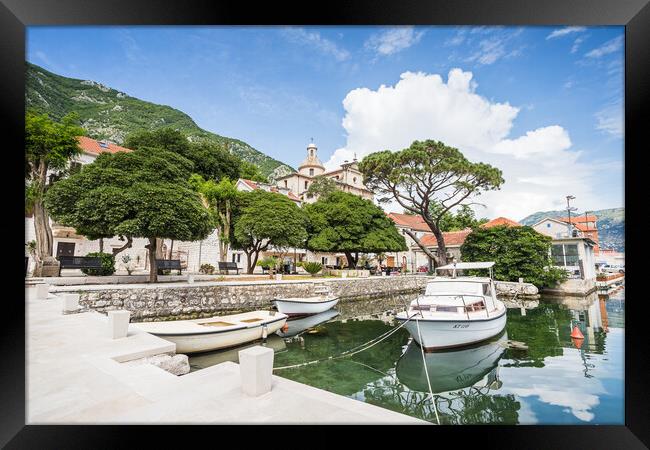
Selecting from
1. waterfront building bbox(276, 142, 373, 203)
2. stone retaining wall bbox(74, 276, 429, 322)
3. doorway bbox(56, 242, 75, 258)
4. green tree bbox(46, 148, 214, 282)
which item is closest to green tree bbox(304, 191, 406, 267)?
stone retaining wall bbox(74, 276, 429, 322)

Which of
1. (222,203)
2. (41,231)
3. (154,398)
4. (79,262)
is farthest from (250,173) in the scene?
(154,398)

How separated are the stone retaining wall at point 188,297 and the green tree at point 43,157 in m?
3.65

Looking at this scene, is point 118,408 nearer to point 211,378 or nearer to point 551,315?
point 211,378

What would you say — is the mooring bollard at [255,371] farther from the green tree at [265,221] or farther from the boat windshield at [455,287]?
the green tree at [265,221]

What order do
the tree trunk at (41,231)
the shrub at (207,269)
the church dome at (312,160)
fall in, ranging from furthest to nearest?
the church dome at (312,160), the shrub at (207,269), the tree trunk at (41,231)

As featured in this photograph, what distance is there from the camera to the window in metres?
15.8

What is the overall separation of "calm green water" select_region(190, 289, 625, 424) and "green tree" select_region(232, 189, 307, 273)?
6273mm

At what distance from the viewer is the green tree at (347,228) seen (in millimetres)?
17766

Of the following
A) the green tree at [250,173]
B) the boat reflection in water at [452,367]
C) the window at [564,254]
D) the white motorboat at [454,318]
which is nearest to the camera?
the boat reflection in water at [452,367]

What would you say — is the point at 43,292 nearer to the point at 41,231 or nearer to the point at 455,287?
the point at 41,231

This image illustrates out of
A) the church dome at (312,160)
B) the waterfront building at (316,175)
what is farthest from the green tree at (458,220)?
the church dome at (312,160)

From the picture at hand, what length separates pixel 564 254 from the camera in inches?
634

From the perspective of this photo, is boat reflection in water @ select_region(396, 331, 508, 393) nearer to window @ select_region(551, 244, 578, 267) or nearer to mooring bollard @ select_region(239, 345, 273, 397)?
mooring bollard @ select_region(239, 345, 273, 397)
